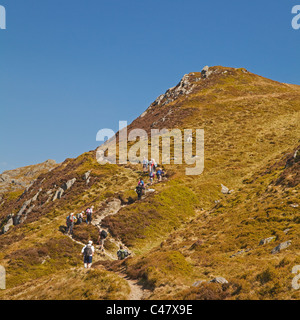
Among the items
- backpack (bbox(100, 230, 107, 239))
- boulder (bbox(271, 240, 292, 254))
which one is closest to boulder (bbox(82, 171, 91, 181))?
backpack (bbox(100, 230, 107, 239))

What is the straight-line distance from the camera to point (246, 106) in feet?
259

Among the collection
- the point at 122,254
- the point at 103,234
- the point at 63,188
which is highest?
the point at 63,188

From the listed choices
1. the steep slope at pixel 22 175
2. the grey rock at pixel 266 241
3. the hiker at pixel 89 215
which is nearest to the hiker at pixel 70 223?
the hiker at pixel 89 215

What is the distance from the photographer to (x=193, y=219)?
113 feet

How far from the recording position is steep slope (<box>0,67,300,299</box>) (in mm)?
16500

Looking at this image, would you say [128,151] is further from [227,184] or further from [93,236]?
[93,236]

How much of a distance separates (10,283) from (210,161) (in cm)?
3710

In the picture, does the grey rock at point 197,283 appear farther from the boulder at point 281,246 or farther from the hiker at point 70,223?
the hiker at point 70,223

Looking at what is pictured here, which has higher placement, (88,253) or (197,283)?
(88,253)

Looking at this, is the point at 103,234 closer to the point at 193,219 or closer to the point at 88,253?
the point at 88,253

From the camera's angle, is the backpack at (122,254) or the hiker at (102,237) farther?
the hiker at (102,237)

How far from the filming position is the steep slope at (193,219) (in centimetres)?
1650

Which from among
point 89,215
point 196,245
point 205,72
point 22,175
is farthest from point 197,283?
point 22,175
